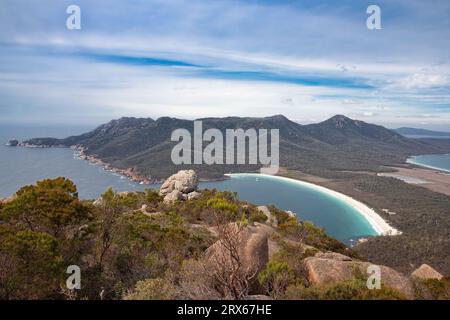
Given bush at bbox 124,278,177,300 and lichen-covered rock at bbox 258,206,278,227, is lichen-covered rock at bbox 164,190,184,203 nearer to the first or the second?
lichen-covered rock at bbox 258,206,278,227

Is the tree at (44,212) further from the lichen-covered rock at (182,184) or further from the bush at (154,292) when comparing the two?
the lichen-covered rock at (182,184)

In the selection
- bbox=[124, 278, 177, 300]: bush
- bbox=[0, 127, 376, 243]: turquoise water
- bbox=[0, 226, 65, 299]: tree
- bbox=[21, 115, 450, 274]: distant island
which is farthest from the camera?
bbox=[0, 127, 376, 243]: turquoise water

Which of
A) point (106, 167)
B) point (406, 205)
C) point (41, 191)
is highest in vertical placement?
point (41, 191)

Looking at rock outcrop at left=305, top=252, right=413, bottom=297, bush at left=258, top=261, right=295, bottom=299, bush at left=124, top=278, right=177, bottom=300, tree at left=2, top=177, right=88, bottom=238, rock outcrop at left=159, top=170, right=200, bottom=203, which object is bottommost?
rock outcrop at left=159, top=170, right=200, bottom=203

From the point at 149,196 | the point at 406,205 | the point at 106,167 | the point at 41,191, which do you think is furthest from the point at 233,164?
the point at 41,191

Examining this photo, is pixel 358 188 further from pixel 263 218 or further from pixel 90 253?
pixel 90 253

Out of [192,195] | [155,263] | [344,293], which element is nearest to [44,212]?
[155,263]

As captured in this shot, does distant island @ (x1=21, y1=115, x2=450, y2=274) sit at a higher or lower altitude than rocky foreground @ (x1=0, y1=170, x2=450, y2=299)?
lower

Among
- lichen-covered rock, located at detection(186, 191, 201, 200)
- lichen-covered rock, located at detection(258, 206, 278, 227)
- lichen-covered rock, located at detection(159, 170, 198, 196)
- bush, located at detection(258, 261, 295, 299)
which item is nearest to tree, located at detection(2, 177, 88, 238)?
bush, located at detection(258, 261, 295, 299)
